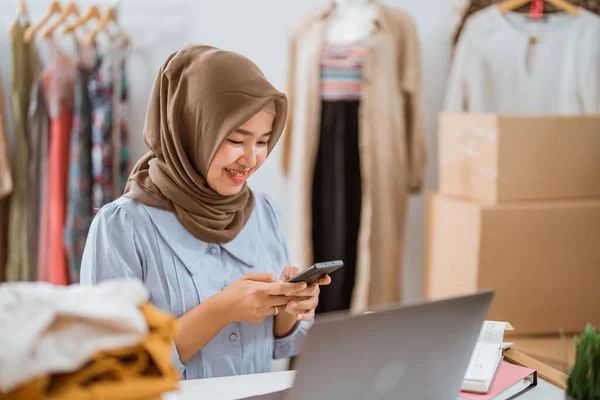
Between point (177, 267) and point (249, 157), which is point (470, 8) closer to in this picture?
point (249, 157)

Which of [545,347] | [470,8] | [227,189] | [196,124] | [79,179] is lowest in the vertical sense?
[545,347]

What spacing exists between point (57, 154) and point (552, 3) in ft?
6.64

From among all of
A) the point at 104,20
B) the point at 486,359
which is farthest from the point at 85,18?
the point at 486,359

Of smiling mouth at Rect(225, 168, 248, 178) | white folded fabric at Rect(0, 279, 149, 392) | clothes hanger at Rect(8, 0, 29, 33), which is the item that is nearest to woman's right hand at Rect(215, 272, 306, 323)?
smiling mouth at Rect(225, 168, 248, 178)

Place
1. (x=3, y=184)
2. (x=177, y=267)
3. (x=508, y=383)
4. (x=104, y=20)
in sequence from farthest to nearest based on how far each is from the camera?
(x=104, y=20), (x=3, y=184), (x=177, y=267), (x=508, y=383)

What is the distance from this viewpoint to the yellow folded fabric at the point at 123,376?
64 centimetres

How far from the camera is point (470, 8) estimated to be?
113 inches

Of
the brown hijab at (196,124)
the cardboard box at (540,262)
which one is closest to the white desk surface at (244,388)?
the brown hijab at (196,124)

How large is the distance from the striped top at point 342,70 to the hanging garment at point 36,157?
3.47ft

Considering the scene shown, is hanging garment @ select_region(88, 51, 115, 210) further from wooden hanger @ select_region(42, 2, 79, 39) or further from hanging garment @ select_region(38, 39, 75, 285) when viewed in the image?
wooden hanger @ select_region(42, 2, 79, 39)

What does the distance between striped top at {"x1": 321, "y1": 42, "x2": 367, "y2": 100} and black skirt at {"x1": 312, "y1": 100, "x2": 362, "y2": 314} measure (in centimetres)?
4

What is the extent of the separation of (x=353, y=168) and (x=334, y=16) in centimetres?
61

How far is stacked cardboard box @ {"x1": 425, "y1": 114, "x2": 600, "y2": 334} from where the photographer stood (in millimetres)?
2275

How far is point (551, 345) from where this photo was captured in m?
2.22
